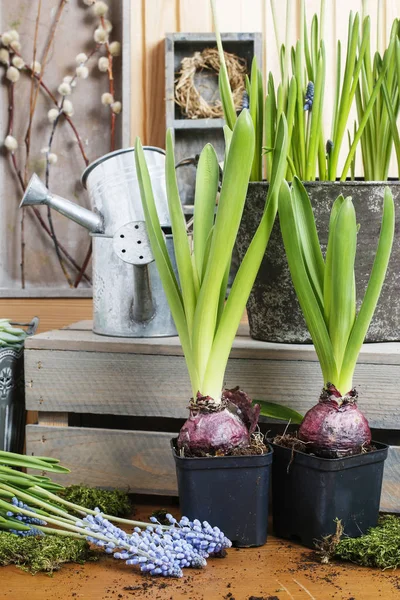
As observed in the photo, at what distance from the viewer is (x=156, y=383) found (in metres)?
0.91

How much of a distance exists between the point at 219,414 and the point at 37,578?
233 mm

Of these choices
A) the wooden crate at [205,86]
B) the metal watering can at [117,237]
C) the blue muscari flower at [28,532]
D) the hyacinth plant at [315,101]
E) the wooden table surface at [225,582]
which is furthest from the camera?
the wooden crate at [205,86]

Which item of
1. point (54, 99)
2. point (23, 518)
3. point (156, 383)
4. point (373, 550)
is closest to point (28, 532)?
point (23, 518)

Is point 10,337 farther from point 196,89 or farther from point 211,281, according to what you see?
point 196,89

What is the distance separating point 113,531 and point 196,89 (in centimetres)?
104

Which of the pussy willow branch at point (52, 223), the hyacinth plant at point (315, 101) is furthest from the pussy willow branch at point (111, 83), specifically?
the hyacinth plant at point (315, 101)

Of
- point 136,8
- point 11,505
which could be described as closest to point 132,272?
point 11,505

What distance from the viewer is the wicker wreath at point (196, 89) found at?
1.48m

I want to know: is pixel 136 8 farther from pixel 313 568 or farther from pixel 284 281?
pixel 313 568

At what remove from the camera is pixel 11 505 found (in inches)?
28.4

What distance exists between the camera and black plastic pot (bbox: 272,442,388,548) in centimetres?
72

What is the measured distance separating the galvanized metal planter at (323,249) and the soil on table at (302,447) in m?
0.18

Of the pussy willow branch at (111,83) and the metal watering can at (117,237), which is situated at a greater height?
the pussy willow branch at (111,83)

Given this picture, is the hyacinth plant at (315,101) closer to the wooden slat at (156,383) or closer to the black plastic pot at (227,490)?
the wooden slat at (156,383)
